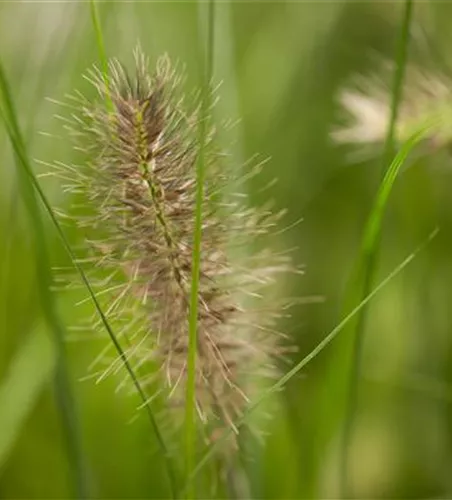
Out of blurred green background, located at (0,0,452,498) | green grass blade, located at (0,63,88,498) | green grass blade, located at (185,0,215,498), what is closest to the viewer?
green grass blade, located at (185,0,215,498)

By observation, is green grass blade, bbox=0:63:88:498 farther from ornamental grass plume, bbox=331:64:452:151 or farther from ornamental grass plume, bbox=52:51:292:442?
ornamental grass plume, bbox=331:64:452:151

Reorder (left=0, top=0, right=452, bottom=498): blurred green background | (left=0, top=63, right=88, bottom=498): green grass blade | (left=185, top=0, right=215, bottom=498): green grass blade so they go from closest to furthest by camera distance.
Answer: (left=185, top=0, right=215, bottom=498): green grass blade, (left=0, top=63, right=88, bottom=498): green grass blade, (left=0, top=0, right=452, bottom=498): blurred green background

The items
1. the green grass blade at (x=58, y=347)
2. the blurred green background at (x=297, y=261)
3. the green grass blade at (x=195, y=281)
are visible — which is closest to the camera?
the green grass blade at (x=195, y=281)

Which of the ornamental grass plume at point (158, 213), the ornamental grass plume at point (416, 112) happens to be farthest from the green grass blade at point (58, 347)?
the ornamental grass plume at point (416, 112)

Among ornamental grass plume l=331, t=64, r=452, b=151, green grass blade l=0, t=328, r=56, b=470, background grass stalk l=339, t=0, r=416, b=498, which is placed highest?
ornamental grass plume l=331, t=64, r=452, b=151

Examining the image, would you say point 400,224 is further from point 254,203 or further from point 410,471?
point 410,471

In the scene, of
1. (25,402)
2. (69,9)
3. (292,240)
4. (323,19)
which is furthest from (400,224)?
(25,402)

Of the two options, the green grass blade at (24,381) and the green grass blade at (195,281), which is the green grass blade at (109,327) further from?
the green grass blade at (24,381)

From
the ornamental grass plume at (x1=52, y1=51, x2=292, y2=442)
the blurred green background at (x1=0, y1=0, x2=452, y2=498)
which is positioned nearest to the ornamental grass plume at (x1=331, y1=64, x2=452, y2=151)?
the blurred green background at (x1=0, y1=0, x2=452, y2=498)

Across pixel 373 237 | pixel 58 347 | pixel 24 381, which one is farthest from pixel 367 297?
pixel 24 381
